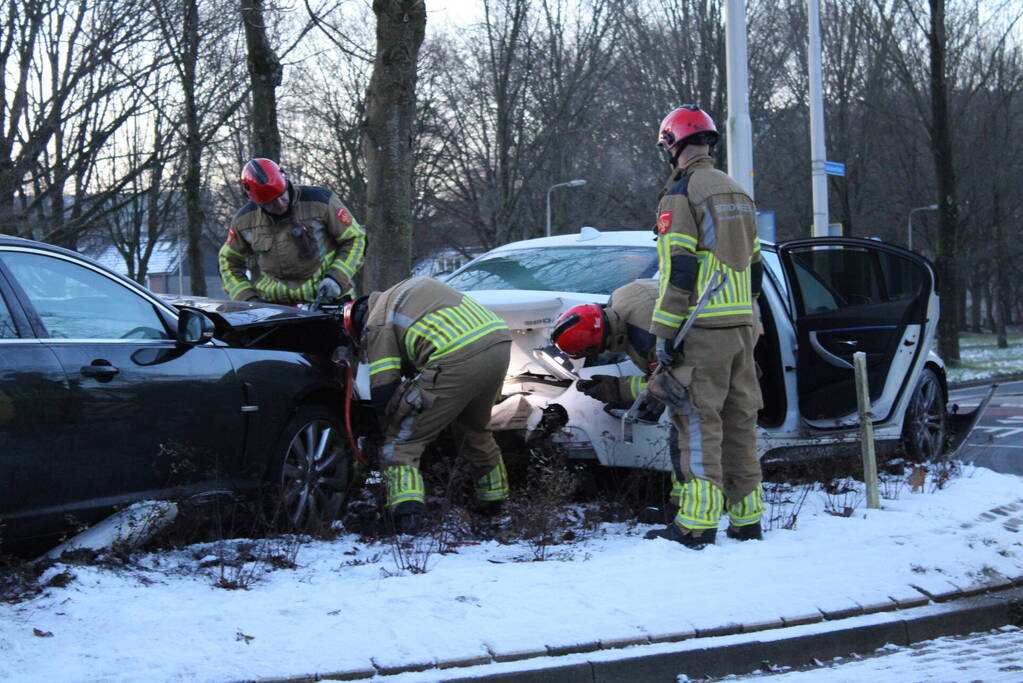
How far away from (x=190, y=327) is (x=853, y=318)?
163 inches

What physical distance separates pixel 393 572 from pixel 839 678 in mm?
1939

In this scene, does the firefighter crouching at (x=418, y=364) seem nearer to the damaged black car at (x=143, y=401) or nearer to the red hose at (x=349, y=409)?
the red hose at (x=349, y=409)

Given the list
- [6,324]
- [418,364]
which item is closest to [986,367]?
[418,364]

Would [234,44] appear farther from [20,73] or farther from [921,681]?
[921,681]

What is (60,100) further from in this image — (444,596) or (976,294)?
(976,294)

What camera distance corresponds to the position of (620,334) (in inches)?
241

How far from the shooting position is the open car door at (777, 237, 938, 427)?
715 centimetres

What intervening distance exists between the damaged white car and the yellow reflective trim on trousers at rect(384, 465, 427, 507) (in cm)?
82

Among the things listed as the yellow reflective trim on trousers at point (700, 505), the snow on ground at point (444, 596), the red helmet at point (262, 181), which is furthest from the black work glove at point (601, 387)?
the red helmet at point (262, 181)

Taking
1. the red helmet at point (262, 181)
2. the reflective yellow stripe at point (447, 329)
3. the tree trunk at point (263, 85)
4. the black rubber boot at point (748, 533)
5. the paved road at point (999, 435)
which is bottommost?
the paved road at point (999, 435)

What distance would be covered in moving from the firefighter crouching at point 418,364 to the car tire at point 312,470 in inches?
13.2

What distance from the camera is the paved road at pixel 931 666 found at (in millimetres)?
4391

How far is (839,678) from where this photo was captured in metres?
4.43

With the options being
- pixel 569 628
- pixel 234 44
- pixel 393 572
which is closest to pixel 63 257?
pixel 393 572
